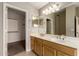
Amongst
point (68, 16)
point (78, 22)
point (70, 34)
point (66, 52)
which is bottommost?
point (66, 52)

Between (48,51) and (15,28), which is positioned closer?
(48,51)

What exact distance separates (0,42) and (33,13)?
7.30 ft

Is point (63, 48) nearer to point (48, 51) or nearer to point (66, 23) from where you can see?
point (48, 51)

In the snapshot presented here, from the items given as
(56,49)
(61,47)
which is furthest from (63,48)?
(56,49)

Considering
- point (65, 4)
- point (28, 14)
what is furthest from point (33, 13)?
point (65, 4)

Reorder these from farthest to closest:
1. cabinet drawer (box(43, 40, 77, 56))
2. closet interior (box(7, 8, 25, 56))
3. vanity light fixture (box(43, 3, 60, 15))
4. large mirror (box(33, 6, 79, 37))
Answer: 1. closet interior (box(7, 8, 25, 56))
2. vanity light fixture (box(43, 3, 60, 15))
3. large mirror (box(33, 6, 79, 37))
4. cabinet drawer (box(43, 40, 77, 56))

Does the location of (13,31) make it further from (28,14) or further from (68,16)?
(68,16)

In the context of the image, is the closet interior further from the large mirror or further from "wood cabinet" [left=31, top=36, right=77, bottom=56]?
"wood cabinet" [left=31, top=36, right=77, bottom=56]

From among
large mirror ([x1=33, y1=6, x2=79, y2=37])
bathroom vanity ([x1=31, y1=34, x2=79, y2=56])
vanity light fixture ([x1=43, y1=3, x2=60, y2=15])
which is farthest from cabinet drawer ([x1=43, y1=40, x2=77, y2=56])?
vanity light fixture ([x1=43, y1=3, x2=60, y2=15])

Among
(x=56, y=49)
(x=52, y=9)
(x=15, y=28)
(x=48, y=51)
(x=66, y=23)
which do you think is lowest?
(x=48, y=51)

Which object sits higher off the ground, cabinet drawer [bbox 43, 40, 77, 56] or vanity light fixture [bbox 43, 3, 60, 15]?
vanity light fixture [bbox 43, 3, 60, 15]

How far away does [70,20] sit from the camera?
2387 mm

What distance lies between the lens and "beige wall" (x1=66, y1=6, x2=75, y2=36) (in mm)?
2326

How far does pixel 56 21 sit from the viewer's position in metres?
2.85
